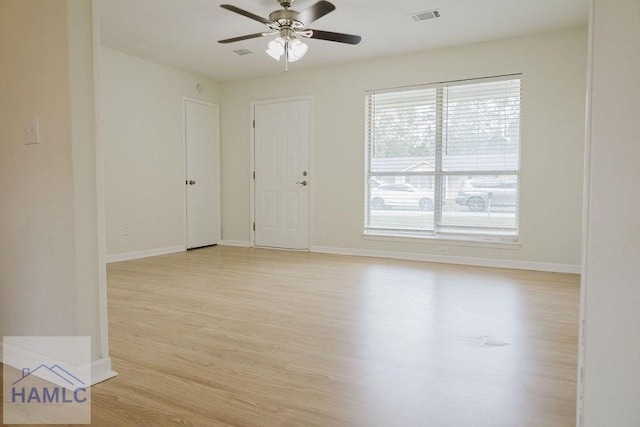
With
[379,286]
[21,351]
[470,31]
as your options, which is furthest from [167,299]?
[470,31]

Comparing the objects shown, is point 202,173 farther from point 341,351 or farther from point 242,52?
point 341,351

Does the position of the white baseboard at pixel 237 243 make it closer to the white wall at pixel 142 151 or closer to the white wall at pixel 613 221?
the white wall at pixel 142 151

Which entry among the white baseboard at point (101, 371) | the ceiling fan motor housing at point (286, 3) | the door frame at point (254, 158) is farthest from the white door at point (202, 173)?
the white baseboard at point (101, 371)

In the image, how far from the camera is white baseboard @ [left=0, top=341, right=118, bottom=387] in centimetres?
186

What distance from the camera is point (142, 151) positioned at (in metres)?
5.33

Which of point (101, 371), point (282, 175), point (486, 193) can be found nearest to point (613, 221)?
point (101, 371)

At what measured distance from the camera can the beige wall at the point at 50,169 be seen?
1782mm

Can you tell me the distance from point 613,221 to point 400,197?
421cm

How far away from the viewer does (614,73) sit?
1.12m

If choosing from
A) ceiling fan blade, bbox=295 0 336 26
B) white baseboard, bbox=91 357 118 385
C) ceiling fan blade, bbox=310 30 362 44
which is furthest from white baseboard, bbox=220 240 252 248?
white baseboard, bbox=91 357 118 385

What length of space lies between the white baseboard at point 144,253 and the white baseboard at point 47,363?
9.96 ft

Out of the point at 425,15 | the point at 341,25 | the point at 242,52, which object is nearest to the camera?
the point at 425,15

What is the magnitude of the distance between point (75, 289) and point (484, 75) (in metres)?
4.67

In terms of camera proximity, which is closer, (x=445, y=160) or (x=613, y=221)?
(x=613, y=221)
